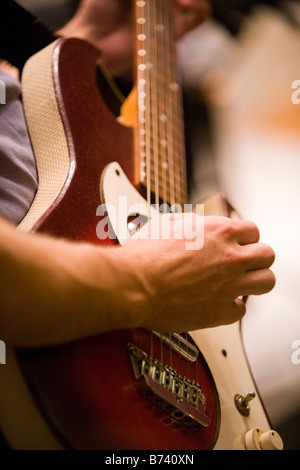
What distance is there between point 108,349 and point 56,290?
119 millimetres

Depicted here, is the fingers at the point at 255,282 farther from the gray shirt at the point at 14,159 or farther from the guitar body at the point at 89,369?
the gray shirt at the point at 14,159

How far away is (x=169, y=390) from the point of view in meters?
0.47

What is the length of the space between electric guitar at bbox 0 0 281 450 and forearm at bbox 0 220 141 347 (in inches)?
1.4

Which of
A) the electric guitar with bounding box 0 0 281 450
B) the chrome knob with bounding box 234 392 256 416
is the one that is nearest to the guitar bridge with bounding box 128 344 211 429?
the electric guitar with bounding box 0 0 281 450

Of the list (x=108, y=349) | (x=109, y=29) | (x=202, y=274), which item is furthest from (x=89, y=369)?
(x=109, y=29)

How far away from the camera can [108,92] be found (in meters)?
0.92

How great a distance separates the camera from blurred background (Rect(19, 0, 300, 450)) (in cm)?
89

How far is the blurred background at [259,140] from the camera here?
887 millimetres

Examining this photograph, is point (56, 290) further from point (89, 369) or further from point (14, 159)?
point (14, 159)

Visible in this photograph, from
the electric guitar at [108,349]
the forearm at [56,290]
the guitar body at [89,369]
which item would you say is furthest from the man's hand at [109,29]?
the forearm at [56,290]

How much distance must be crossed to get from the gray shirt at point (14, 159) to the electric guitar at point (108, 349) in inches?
0.6

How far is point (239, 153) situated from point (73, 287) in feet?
3.06
